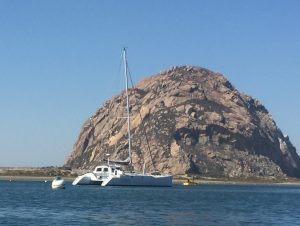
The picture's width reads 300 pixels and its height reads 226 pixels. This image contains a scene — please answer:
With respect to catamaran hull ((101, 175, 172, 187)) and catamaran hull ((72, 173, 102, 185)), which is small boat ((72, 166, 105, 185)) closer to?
catamaran hull ((72, 173, 102, 185))

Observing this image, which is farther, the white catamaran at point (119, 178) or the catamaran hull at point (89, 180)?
the catamaran hull at point (89, 180)

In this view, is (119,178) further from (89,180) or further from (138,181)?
(89,180)

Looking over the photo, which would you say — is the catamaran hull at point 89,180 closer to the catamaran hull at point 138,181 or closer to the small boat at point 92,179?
the small boat at point 92,179

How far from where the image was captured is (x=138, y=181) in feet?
530

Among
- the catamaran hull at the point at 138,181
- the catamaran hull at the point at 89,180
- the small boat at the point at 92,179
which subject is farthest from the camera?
the catamaran hull at the point at 89,180

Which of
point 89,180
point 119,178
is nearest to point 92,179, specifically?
point 89,180

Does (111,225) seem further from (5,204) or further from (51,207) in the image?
(5,204)

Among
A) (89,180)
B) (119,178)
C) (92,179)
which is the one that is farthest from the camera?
(89,180)

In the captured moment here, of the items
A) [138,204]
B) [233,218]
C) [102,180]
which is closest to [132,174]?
[102,180]

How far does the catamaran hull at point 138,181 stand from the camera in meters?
158

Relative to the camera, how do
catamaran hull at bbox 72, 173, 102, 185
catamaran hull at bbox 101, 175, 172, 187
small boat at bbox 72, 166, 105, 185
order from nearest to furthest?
catamaran hull at bbox 101, 175, 172, 187, small boat at bbox 72, 166, 105, 185, catamaran hull at bbox 72, 173, 102, 185

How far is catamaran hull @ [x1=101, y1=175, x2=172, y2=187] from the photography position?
517 ft

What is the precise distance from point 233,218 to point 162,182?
95680mm

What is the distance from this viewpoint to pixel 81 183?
550 ft
